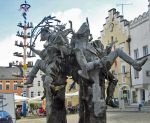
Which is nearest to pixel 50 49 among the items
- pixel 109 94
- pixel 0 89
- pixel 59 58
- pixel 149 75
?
pixel 59 58

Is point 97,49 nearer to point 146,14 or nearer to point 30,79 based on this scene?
point 30,79

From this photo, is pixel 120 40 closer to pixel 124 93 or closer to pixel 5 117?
pixel 124 93

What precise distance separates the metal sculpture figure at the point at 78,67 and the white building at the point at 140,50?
3687 cm

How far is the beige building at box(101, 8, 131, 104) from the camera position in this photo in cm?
5156

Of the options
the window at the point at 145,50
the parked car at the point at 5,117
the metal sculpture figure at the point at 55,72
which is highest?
the window at the point at 145,50

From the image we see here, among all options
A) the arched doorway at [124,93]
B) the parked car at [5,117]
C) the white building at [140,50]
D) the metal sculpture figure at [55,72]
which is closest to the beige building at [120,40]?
the arched doorway at [124,93]

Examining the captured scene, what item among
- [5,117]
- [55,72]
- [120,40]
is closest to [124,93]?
[120,40]

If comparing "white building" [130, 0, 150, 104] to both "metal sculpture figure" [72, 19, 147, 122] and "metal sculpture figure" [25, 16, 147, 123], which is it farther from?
"metal sculpture figure" [72, 19, 147, 122]

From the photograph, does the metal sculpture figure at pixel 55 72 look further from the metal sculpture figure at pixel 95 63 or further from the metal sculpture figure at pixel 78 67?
the metal sculpture figure at pixel 95 63

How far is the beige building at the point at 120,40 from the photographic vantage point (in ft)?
169

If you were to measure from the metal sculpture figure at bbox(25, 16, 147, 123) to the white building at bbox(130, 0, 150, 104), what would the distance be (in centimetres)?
3687

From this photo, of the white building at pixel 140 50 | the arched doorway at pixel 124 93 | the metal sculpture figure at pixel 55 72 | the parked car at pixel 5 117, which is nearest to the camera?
the metal sculpture figure at pixel 55 72

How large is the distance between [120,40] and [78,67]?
46.2 m

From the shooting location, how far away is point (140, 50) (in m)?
48.1
